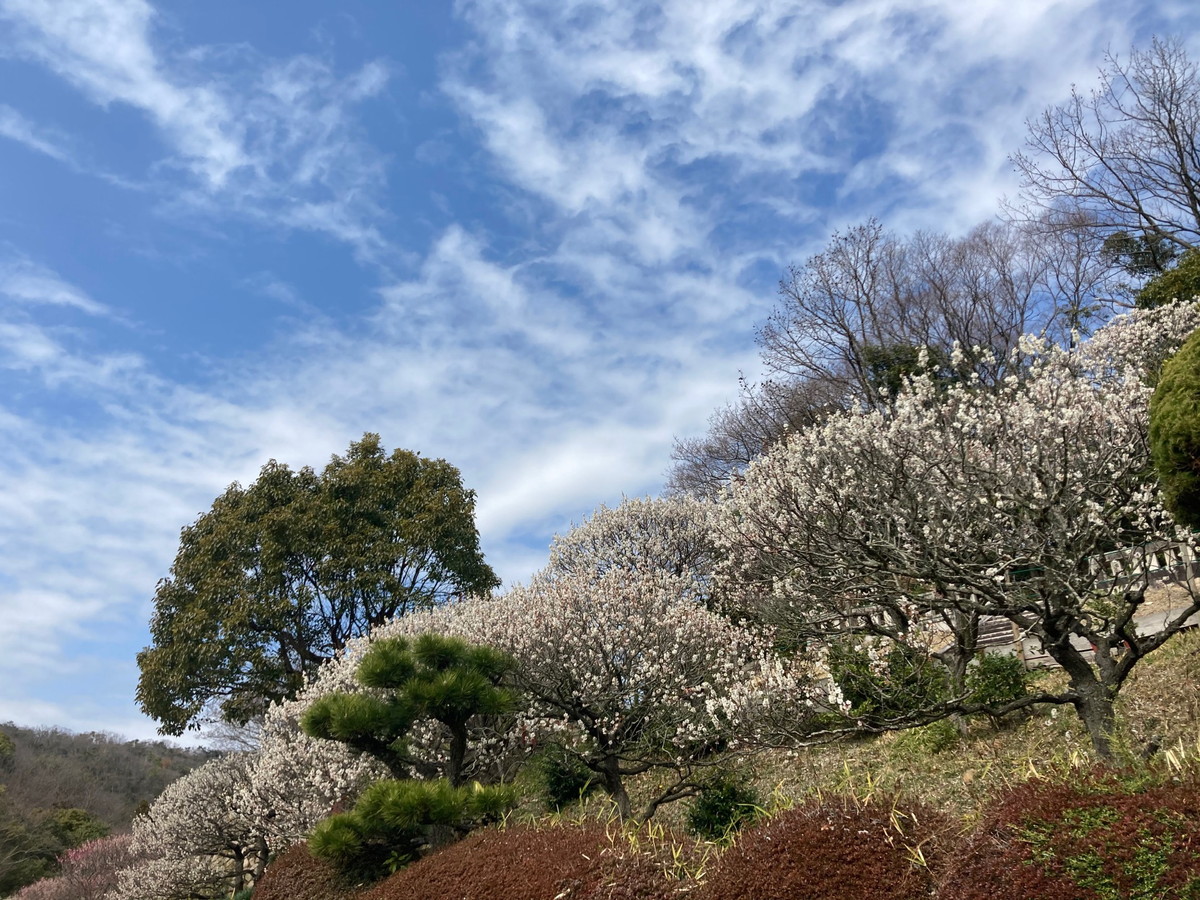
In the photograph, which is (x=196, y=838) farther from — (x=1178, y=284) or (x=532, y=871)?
(x=1178, y=284)

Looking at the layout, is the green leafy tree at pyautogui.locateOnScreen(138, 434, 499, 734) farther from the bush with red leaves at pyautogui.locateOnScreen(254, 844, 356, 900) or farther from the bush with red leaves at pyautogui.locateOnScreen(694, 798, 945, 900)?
the bush with red leaves at pyautogui.locateOnScreen(694, 798, 945, 900)

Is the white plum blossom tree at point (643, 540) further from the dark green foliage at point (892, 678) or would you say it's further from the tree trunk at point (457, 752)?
the tree trunk at point (457, 752)

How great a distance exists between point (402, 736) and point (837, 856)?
19.7 ft

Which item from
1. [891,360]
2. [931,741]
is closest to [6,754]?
[891,360]

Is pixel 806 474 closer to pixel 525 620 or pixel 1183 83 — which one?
pixel 525 620

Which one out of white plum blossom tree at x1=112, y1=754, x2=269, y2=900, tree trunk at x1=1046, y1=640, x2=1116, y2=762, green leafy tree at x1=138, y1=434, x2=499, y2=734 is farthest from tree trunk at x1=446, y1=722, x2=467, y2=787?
green leafy tree at x1=138, y1=434, x2=499, y2=734

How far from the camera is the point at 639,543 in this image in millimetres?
17766

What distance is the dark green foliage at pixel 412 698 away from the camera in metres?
8.12

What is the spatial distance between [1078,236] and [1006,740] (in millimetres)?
18081

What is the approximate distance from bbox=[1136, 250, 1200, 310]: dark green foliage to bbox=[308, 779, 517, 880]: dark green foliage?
54.7ft

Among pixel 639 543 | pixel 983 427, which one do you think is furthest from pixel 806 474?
pixel 639 543

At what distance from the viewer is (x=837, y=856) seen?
4352 mm

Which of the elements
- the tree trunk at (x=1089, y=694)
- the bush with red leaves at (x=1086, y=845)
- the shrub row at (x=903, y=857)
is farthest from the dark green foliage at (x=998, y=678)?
the bush with red leaves at (x=1086, y=845)

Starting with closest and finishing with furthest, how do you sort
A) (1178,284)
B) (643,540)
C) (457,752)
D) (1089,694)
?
(1089,694) < (457,752) < (1178,284) < (643,540)
